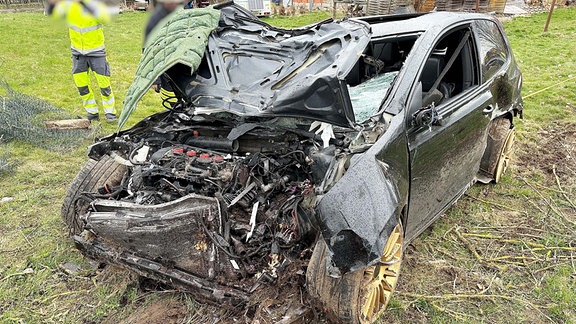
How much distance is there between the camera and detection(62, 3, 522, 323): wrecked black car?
225 cm

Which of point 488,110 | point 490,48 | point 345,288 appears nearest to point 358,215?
point 345,288

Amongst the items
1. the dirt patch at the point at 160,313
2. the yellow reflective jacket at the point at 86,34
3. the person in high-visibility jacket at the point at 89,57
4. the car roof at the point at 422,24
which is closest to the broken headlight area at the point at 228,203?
the dirt patch at the point at 160,313

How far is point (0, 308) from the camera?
279 cm

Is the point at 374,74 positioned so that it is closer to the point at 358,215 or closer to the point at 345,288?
the point at 358,215

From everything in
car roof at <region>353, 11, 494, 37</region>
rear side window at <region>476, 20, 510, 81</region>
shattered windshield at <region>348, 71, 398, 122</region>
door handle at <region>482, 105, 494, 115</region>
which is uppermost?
car roof at <region>353, 11, 494, 37</region>

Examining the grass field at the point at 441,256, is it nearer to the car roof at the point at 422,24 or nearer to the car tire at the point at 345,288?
the car tire at the point at 345,288

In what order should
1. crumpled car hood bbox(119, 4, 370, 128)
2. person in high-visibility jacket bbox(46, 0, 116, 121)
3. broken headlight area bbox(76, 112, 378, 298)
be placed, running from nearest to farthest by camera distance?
broken headlight area bbox(76, 112, 378, 298), crumpled car hood bbox(119, 4, 370, 128), person in high-visibility jacket bbox(46, 0, 116, 121)

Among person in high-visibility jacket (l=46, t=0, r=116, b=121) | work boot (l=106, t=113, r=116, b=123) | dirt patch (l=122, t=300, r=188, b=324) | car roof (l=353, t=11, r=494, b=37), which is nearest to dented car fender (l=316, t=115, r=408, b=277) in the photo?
dirt patch (l=122, t=300, r=188, b=324)

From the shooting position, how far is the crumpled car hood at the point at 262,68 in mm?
2508

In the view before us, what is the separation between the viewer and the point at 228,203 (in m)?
2.46

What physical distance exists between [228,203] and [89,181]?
137 centimetres

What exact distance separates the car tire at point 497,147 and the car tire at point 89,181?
3211mm

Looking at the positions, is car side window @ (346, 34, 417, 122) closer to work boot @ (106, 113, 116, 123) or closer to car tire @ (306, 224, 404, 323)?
car tire @ (306, 224, 404, 323)

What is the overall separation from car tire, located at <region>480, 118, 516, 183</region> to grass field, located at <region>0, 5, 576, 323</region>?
0.20 meters
